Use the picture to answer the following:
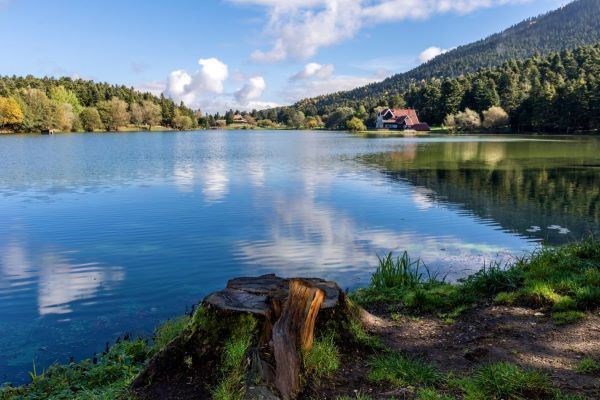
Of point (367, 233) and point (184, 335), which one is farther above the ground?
point (184, 335)

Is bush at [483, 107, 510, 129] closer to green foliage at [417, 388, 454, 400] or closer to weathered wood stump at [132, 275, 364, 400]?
weathered wood stump at [132, 275, 364, 400]

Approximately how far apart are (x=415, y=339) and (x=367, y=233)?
36.8 feet

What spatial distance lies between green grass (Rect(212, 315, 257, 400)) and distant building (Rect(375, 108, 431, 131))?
147340mm

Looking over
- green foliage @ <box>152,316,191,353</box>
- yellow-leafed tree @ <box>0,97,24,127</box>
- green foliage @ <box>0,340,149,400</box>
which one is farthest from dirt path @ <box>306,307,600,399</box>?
yellow-leafed tree @ <box>0,97,24,127</box>

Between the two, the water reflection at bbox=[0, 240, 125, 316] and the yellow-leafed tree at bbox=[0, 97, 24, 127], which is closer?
the water reflection at bbox=[0, 240, 125, 316]

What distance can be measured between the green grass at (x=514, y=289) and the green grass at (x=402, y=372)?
7.51 ft

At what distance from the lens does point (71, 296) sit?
38.4 feet

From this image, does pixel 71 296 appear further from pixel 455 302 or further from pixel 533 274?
pixel 533 274

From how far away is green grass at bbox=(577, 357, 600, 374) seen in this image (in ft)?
19.8

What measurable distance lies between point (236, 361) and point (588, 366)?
4.51 metres

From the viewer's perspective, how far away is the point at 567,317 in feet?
26.3

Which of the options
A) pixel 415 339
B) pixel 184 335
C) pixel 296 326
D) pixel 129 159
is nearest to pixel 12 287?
pixel 184 335

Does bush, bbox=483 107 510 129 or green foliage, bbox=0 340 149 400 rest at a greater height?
bush, bbox=483 107 510 129

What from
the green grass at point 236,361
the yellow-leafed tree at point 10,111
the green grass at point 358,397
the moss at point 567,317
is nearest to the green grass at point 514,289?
the moss at point 567,317
